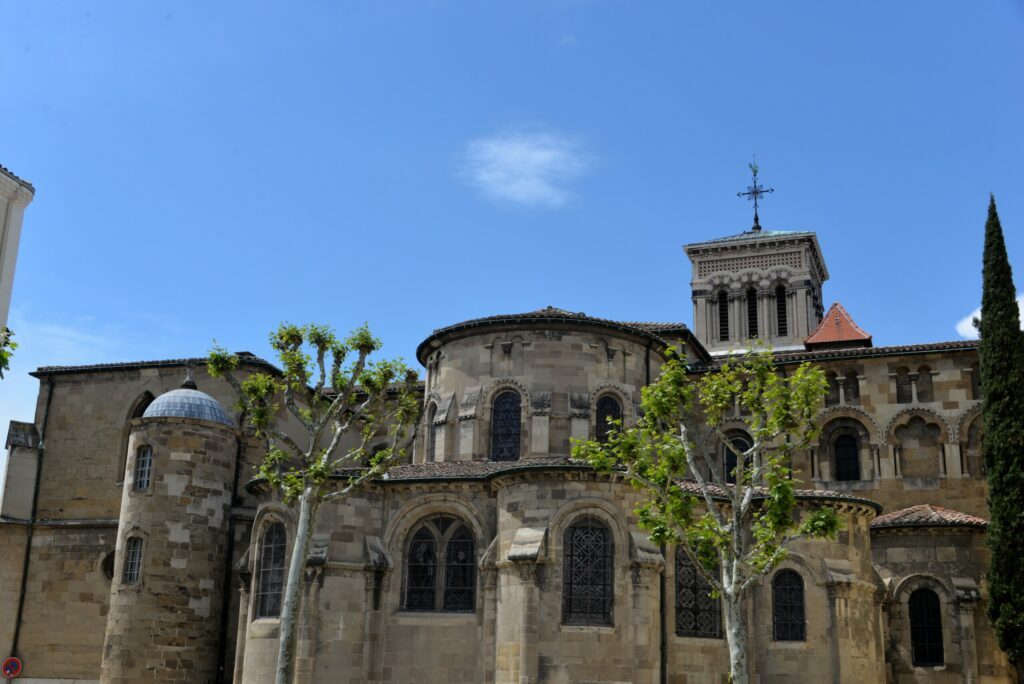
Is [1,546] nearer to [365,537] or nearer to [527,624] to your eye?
[365,537]

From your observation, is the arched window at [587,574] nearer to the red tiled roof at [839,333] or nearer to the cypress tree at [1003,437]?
the cypress tree at [1003,437]

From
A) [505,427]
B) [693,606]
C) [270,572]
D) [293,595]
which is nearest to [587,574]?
[693,606]

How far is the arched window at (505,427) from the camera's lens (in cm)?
3175

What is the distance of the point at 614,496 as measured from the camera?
26828mm

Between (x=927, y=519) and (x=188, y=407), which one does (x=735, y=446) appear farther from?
(x=188, y=407)

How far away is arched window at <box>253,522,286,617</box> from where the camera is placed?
28891mm

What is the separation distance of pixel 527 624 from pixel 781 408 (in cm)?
799

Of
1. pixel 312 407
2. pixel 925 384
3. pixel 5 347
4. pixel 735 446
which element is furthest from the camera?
pixel 735 446

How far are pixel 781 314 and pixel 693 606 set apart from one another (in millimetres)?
36351

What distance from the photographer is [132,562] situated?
32.3m

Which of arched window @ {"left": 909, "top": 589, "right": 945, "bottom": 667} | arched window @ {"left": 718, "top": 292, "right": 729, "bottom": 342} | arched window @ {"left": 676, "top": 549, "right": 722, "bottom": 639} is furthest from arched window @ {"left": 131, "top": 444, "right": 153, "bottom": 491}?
arched window @ {"left": 718, "top": 292, "right": 729, "bottom": 342}

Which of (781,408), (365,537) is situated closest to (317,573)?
(365,537)

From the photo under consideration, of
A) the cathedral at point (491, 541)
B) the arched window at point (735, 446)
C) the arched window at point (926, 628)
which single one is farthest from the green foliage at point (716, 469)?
the arched window at point (735, 446)

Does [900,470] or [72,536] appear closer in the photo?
[900,470]
